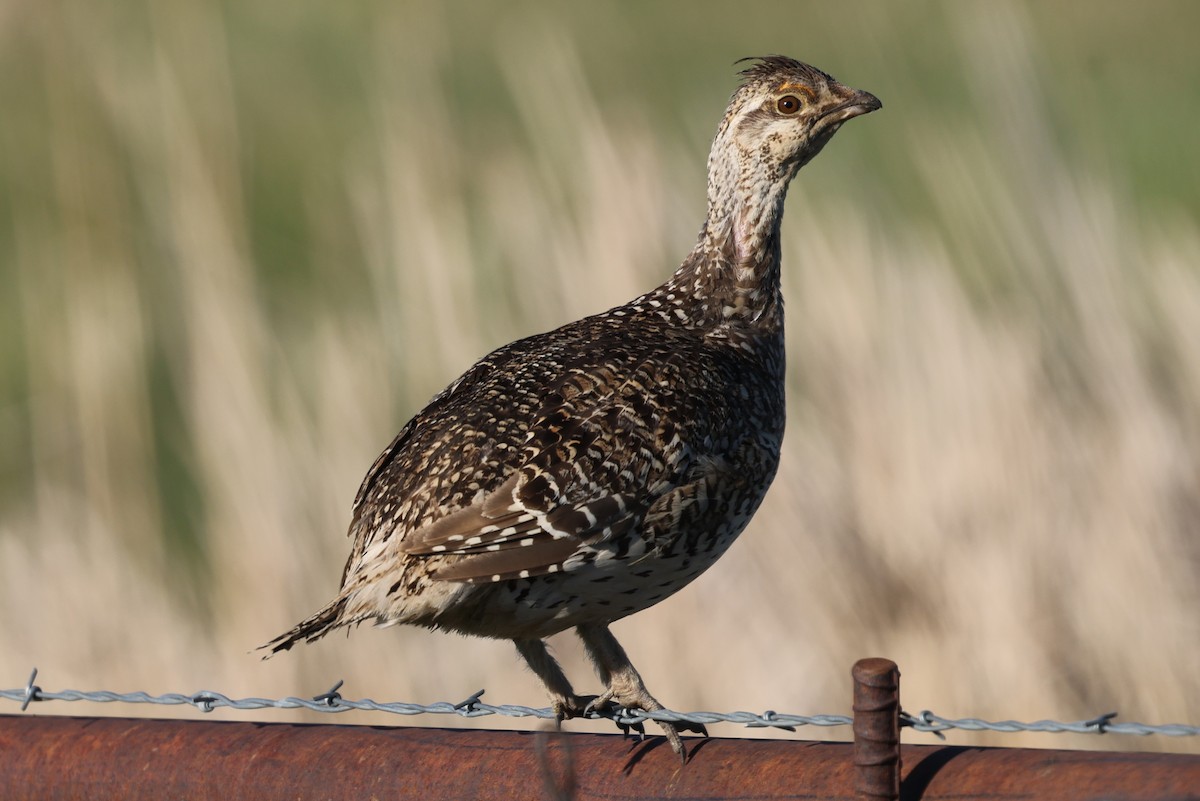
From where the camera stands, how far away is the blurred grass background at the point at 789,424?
231 inches

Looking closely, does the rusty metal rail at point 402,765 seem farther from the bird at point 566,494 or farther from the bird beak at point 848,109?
the bird beak at point 848,109

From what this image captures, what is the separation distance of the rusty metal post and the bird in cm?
107

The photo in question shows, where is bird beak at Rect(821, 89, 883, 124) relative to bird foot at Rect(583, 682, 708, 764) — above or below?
above

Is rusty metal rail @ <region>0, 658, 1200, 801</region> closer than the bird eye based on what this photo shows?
Yes

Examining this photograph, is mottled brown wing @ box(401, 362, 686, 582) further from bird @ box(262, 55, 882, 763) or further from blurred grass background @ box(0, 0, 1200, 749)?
blurred grass background @ box(0, 0, 1200, 749)

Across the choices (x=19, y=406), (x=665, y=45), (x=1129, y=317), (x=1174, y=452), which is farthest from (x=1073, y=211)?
(x=665, y=45)

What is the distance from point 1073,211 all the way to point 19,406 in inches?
277

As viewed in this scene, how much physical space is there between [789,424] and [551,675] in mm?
2236

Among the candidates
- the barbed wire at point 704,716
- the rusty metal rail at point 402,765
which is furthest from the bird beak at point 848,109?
the rusty metal rail at point 402,765

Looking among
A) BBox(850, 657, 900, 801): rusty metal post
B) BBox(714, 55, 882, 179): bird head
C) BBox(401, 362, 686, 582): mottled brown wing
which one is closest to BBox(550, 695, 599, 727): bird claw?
BBox(401, 362, 686, 582): mottled brown wing

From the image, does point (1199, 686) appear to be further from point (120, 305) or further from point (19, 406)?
point (19, 406)

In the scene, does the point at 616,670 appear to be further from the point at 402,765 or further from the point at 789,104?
the point at 789,104

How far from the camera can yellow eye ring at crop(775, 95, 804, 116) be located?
4980 mm

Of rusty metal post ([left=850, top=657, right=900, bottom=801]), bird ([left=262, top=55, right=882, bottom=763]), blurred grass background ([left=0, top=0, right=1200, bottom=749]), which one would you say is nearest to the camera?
rusty metal post ([left=850, top=657, right=900, bottom=801])
